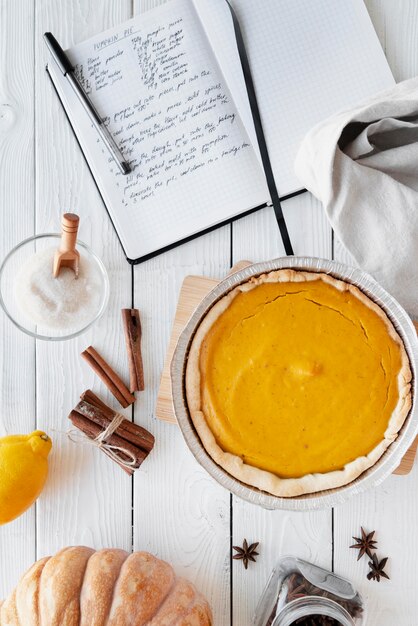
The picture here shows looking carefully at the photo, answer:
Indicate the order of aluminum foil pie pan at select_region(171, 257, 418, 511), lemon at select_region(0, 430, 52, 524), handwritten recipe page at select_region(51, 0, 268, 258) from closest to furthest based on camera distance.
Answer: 1. aluminum foil pie pan at select_region(171, 257, 418, 511)
2. lemon at select_region(0, 430, 52, 524)
3. handwritten recipe page at select_region(51, 0, 268, 258)

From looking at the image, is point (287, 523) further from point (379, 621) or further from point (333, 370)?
point (333, 370)

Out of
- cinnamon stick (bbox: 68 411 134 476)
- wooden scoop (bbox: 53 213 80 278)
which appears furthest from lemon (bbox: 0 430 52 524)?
wooden scoop (bbox: 53 213 80 278)

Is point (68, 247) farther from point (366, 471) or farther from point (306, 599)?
point (306, 599)

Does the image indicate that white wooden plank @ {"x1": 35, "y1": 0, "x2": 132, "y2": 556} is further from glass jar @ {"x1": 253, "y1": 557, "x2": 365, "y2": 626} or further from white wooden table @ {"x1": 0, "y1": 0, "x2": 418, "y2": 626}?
glass jar @ {"x1": 253, "y1": 557, "x2": 365, "y2": 626}

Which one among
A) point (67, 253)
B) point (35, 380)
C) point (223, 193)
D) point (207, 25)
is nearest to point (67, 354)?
point (35, 380)

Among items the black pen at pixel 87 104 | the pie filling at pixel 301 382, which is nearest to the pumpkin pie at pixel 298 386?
the pie filling at pixel 301 382
